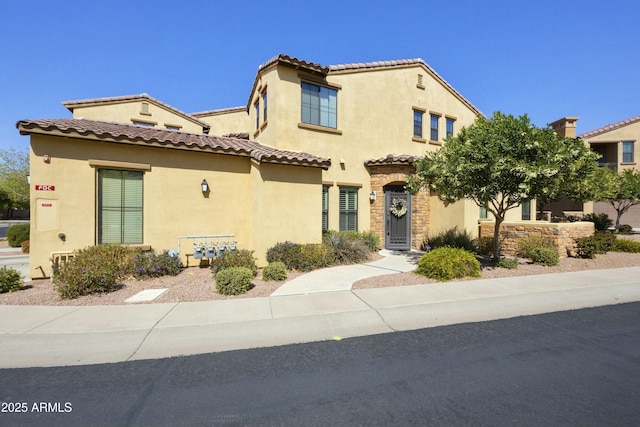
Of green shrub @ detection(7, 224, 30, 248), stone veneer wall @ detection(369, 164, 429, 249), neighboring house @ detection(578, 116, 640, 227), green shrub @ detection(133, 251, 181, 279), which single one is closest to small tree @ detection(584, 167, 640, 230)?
neighboring house @ detection(578, 116, 640, 227)

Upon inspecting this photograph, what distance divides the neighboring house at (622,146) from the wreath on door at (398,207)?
29941 millimetres

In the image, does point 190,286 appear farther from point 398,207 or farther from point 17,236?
point 17,236

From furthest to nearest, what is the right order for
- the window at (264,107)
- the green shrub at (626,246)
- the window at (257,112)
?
the window at (257,112)
the green shrub at (626,246)
the window at (264,107)

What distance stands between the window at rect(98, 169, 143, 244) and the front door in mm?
9564

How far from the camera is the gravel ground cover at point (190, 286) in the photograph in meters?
6.00

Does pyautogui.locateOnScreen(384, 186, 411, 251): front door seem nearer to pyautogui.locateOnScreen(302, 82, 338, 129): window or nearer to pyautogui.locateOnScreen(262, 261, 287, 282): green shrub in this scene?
pyautogui.locateOnScreen(302, 82, 338, 129): window

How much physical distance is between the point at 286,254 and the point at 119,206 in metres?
5.08

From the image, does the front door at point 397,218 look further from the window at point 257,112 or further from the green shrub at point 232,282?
the green shrub at point 232,282

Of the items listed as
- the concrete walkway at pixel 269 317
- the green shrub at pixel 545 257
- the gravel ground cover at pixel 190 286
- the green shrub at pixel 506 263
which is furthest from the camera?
the green shrub at pixel 545 257

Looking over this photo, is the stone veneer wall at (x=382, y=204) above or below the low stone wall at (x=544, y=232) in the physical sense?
above

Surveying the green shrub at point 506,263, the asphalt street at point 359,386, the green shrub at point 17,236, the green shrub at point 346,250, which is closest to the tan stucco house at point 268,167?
the green shrub at point 346,250

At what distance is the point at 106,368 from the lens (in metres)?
3.51

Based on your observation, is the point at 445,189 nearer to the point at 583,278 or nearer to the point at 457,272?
the point at 457,272

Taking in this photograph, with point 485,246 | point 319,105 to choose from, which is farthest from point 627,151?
point 319,105
